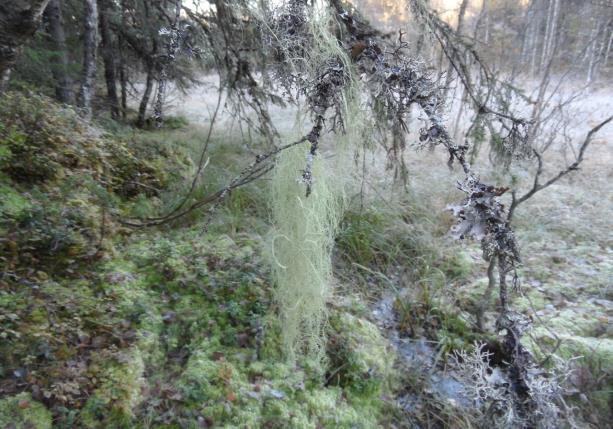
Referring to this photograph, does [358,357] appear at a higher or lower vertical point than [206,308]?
lower

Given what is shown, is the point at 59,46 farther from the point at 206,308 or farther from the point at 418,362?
the point at 418,362

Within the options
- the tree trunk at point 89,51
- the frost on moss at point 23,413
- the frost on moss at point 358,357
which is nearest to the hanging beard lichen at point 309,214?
the frost on moss at point 358,357

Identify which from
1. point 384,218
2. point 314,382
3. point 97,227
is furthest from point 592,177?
point 97,227

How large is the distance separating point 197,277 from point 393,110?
2.02 meters

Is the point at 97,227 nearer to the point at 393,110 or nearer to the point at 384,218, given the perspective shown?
the point at 393,110

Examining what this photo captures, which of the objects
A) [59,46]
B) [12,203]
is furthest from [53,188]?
[59,46]

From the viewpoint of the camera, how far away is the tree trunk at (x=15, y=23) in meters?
1.43

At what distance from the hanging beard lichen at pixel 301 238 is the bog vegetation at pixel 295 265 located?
1cm

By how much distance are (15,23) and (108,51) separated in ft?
18.9

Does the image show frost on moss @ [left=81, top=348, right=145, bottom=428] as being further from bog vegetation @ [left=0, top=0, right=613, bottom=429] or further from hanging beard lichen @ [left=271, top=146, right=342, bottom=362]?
hanging beard lichen @ [left=271, top=146, right=342, bottom=362]

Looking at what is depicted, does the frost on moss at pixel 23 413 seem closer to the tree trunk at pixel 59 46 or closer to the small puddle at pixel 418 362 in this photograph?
the small puddle at pixel 418 362

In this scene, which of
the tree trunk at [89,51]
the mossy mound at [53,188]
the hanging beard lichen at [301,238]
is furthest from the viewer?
the tree trunk at [89,51]

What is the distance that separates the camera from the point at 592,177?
6.96m

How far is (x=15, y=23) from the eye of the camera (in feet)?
4.77
